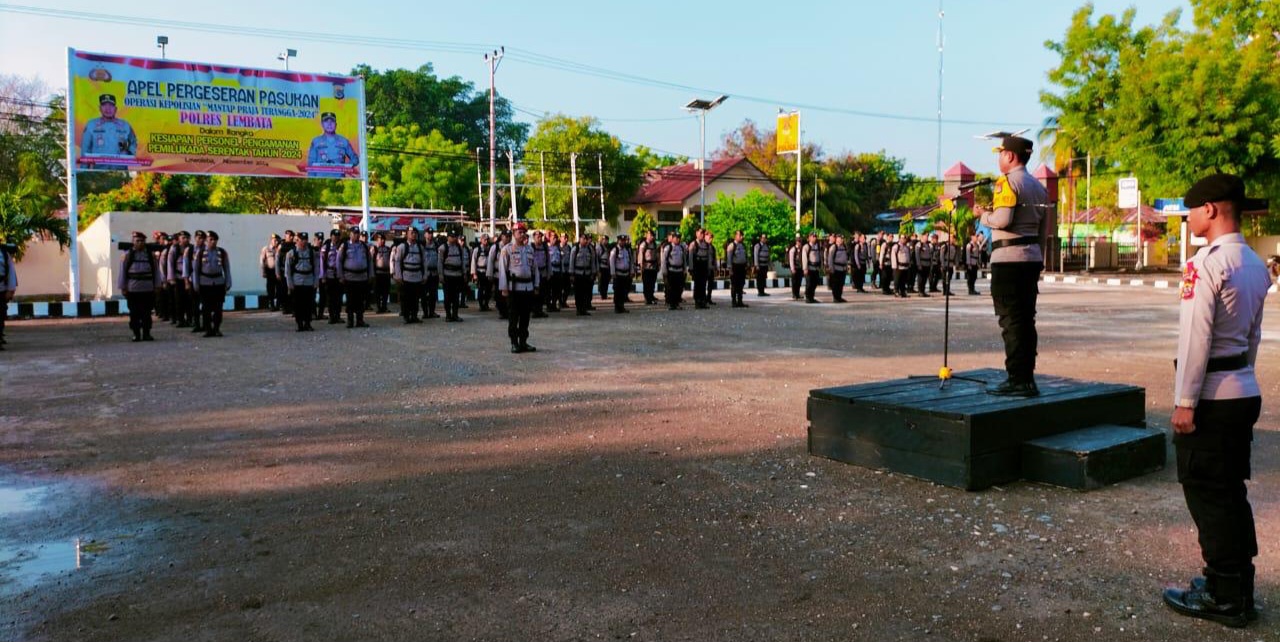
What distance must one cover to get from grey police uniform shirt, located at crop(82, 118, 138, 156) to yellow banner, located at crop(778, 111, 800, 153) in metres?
28.9

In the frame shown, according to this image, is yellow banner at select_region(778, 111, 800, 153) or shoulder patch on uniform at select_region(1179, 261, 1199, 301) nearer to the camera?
shoulder patch on uniform at select_region(1179, 261, 1199, 301)

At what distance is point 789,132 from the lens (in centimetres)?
4400

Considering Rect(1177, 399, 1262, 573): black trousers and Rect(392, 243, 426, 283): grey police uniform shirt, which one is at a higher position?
Rect(392, 243, 426, 283): grey police uniform shirt

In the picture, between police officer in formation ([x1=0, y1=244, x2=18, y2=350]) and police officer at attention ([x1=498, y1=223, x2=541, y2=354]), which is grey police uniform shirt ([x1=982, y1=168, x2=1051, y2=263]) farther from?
police officer in formation ([x1=0, y1=244, x2=18, y2=350])

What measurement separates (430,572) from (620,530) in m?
1.05

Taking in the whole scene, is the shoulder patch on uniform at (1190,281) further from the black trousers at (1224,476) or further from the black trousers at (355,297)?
the black trousers at (355,297)

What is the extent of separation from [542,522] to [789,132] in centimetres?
4072

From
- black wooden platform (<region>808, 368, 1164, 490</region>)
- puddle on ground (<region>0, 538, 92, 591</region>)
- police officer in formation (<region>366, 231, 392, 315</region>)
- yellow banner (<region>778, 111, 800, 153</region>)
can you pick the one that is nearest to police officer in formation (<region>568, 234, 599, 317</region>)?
police officer in formation (<region>366, 231, 392, 315</region>)

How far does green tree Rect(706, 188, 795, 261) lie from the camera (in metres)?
40.2

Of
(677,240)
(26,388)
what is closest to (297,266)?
(26,388)

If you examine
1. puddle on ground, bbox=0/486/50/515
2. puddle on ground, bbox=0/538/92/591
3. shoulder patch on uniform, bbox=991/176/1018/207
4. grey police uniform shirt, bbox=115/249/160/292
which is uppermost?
shoulder patch on uniform, bbox=991/176/1018/207

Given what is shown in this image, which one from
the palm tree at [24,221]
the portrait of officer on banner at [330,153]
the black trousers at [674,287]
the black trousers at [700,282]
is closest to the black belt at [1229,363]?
the black trousers at [674,287]

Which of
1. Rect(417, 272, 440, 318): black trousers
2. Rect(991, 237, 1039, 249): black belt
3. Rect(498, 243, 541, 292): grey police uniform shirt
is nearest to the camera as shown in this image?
Rect(991, 237, 1039, 249): black belt

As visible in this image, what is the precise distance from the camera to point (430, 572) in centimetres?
441
